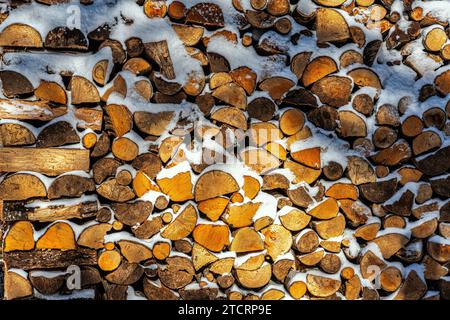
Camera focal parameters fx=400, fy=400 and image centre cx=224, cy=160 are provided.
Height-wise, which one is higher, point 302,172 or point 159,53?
point 159,53

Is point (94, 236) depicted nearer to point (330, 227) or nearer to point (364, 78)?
point (330, 227)

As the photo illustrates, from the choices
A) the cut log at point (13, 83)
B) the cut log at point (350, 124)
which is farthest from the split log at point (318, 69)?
the cut log at point (13, 83)

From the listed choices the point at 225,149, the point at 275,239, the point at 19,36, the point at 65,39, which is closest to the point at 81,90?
the point at 65,39

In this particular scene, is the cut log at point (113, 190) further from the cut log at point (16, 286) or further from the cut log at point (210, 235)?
the cut log at point (16, 286)

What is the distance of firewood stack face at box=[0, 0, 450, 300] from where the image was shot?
1.76 meters

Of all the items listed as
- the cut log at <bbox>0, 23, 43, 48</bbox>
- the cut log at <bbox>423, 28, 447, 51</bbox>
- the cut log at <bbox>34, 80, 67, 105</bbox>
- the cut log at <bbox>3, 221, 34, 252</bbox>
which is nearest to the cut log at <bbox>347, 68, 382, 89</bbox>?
the cut log at <bbox>423, 28, 447, 51</bbox>

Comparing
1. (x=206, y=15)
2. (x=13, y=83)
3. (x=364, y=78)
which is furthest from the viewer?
(x=364, y=78)

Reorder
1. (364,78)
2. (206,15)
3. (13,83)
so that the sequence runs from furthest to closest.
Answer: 1. (364,78)
2. (206,15)
3. (13,83)

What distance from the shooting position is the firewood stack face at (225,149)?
1.76 m

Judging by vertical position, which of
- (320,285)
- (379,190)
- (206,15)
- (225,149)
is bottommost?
(320,285)

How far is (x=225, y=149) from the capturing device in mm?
1859

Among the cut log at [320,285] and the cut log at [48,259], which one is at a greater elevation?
the cut log at [48,259]

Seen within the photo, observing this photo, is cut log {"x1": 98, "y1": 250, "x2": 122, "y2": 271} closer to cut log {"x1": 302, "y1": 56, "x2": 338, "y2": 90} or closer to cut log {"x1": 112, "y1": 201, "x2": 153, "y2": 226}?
cut log {"x1": 112, "y1": 201, "x2": 153, "y2": 226}

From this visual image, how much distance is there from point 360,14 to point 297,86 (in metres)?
0.46
